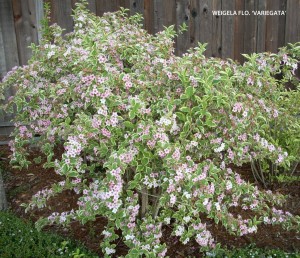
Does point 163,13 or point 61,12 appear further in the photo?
point 163,13

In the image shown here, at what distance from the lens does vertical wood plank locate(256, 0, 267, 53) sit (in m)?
5.49

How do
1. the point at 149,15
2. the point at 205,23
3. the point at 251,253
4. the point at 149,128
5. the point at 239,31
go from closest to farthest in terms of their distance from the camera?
1. the point at 149,128
2. the point at 251,253
3. the point at 149,15
4. the point at 205,23
5. the point at 239,31

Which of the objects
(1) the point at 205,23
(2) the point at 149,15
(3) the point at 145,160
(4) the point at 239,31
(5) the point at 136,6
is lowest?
(3) the point at 145,160

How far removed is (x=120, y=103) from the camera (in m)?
2.85

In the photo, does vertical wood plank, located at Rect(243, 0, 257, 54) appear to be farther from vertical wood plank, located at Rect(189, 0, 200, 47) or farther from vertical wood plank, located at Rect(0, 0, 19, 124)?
vertical wood plank, located at Rect(0, 0, 19, 124)

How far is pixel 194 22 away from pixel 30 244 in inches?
125

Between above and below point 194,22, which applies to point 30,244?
below

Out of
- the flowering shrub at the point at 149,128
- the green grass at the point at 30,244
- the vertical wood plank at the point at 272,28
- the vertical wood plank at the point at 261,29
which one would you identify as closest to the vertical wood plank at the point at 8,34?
the flowering shrub at the point at 149,128

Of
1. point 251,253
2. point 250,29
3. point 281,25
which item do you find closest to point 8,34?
point 250,29

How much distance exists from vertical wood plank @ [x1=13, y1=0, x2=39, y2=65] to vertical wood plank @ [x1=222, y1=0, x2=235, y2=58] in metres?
2.12

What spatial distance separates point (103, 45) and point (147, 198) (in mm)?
1129

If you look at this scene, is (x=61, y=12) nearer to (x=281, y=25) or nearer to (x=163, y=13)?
(x=163, y=13)

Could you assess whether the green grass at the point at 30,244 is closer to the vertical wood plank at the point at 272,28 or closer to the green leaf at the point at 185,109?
the green leaf at the point at 185,109

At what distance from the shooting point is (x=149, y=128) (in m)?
2.72
